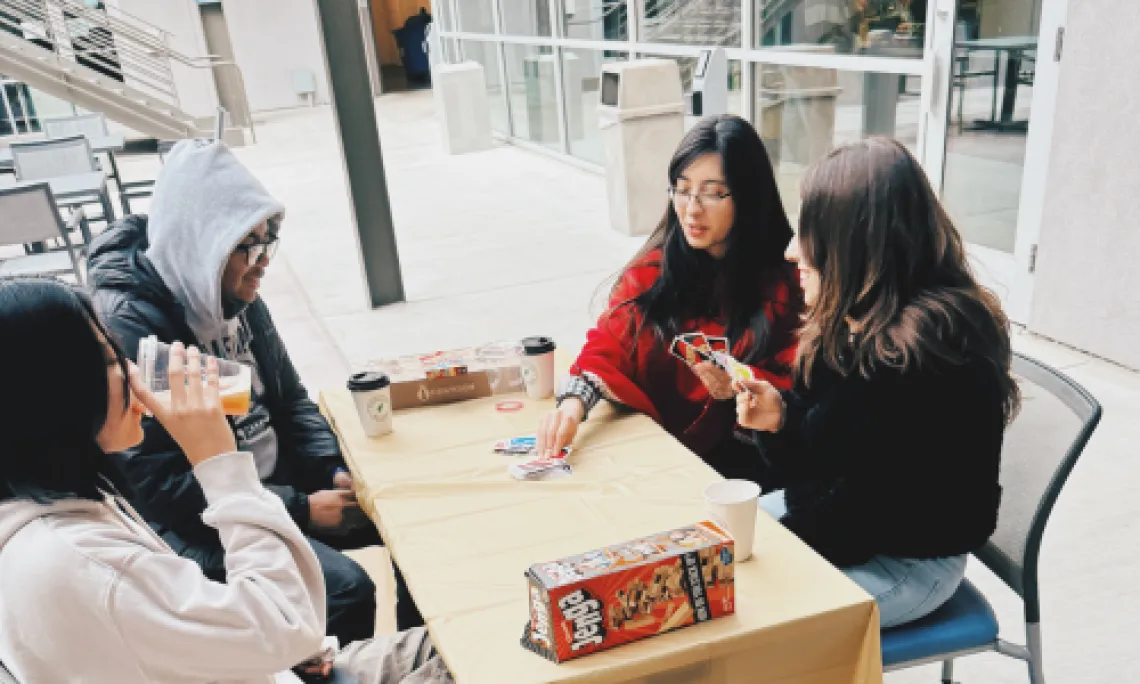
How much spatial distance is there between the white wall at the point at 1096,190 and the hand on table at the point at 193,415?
3.66m

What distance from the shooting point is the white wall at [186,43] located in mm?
15750

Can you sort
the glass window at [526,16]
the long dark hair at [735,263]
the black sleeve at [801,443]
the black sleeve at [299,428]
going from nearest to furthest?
the black sleeve at [801,443] < the long dark hair at [735,263] < the black sleeve at [299,428] < the glass window at [526,16]

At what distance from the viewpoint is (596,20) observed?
878cm

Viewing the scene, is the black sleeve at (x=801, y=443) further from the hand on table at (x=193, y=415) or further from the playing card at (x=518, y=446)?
the hand on table at (x=193, y=415)

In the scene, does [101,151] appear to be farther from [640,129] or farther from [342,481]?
[342,481]

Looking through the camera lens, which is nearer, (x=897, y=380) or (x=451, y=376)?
(x=897, y=380)

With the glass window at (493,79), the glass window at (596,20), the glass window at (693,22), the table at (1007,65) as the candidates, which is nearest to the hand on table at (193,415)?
the table at (1007,65)

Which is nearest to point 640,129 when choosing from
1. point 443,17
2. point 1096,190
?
point 1096,190

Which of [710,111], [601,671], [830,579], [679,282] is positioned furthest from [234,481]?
[710,111]

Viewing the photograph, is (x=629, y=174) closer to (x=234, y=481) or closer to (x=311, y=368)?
(x=311, y=368)

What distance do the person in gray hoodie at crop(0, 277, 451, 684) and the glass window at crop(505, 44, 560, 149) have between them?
9.33m

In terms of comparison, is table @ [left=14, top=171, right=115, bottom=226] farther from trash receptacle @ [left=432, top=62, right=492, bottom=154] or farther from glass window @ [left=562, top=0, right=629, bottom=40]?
trash receptacle @ [left=432, top=62, right=492, bottom=154]

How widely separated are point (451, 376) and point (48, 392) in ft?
3.73

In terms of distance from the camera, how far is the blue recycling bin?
20594 mm
